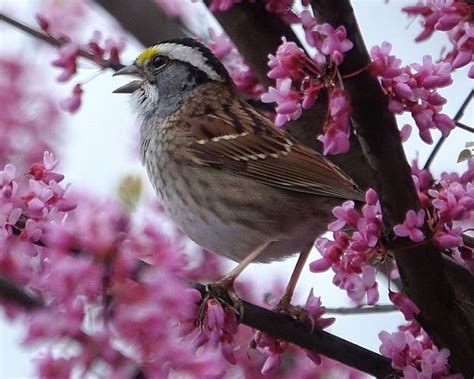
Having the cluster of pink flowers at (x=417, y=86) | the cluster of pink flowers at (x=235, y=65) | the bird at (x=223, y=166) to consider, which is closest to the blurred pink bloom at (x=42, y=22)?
the bird at (x=223, y=166)

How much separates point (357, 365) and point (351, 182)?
2.90 feet

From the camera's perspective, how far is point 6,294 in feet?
4.76

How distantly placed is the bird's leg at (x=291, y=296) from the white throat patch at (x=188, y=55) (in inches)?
34.7

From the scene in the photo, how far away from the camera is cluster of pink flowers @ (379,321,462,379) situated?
7.56 feet

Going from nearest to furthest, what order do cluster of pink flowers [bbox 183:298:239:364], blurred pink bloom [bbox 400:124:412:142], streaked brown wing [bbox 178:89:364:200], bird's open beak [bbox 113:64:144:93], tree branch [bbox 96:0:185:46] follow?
1. cluster of pink flowers [bbox 183:298:239:364]
2. blurred pink bloom [bbox 400:124:412:142]
3. streaked brown wing [bbox 178:89:364:200]
4. tree branch [bbox 96:0:185:46]
5. bird's open beak [bbox 113:64:144:93]

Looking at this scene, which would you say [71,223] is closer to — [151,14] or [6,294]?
[6,294]

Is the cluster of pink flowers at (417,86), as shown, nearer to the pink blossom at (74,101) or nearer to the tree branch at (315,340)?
the tree branch at (315,340)

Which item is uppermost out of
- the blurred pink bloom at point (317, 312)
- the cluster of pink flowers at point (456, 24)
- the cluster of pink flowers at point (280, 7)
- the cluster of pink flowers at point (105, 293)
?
the cluster of pink flowers at point (456, 24)

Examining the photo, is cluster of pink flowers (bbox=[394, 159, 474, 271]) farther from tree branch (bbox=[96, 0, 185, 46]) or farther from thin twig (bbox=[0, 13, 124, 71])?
tree branch (bbox=[96, 0, 185, 46])

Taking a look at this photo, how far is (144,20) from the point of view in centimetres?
368

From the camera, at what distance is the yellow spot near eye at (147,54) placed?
3.77 meters

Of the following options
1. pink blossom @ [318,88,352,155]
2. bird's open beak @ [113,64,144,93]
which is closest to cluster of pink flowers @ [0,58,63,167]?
bird's open beak @ [113,64,144,93]

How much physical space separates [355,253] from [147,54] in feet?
6.06

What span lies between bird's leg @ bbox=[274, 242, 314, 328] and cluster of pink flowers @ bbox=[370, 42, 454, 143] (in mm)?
529
